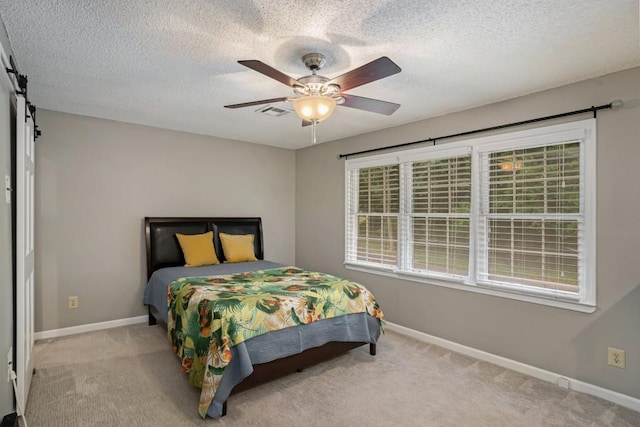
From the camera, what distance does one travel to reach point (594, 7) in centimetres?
178

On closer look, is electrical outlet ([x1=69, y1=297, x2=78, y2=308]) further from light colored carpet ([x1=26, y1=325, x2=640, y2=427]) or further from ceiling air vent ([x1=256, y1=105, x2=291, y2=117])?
ceiling air vent ([x1=256, y1=105, x2=291, y2=117])

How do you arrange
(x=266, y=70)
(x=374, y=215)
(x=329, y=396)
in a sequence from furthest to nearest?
(x=374, y=215) < (x=329, y=396) < (x=266, y=70)

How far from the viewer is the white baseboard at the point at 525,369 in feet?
8.21

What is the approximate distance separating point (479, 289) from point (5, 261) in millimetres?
3592

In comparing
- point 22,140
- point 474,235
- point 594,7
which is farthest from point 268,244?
point 594,7

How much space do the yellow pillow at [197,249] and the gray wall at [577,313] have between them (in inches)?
88.5

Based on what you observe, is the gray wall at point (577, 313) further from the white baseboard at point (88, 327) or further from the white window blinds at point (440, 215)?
the white baseboard at point (88, 327)

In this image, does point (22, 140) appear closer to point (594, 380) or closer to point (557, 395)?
point (557, 395)

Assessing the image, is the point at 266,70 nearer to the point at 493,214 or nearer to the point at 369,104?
the point at 369,104

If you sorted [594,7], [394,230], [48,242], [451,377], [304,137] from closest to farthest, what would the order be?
1. [594,7]
2. [451,377]
3. [48,242]
4. [394,230]
5. [304,137]

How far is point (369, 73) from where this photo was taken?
6.50 feet

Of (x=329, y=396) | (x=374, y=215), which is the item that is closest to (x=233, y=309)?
(x=329, y=396)

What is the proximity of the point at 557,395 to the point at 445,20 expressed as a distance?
2768mm

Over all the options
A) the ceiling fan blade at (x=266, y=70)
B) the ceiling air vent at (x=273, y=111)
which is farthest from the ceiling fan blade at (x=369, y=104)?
the ceiling air vent at (x=273, y=111)
